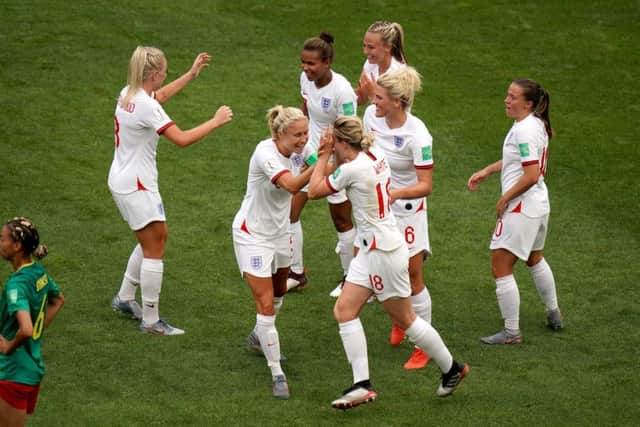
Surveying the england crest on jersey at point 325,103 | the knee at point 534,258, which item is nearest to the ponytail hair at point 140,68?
the england crest on jersey at point 325,103

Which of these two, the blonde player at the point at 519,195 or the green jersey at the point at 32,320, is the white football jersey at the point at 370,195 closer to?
the blonde player at the point at 519,195

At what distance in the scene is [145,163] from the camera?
8.87m

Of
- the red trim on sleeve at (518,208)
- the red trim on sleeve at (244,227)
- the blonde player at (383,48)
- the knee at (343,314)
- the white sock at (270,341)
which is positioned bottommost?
the white sock at (270,341)

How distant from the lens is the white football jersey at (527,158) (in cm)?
866

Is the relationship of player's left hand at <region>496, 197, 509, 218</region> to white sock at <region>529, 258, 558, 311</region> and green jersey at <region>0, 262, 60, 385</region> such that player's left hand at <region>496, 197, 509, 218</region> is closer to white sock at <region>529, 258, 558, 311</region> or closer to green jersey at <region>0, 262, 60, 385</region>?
white sock at <region>529, 258, 558, 311</region>

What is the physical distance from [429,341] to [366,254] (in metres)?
0.74

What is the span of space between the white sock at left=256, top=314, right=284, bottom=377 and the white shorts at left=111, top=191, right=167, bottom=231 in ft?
4.57

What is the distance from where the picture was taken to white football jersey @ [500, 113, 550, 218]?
8656 mm

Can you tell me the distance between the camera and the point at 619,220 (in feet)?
38.1

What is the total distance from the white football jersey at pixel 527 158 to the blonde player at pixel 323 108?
164cm

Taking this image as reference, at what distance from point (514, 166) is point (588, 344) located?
154 cm

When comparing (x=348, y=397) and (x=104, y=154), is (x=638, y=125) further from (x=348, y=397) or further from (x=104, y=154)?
(x=348, y=397)

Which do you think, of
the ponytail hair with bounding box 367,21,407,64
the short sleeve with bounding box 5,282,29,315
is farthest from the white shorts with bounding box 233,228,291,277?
the ponytail hair with bounding box 367,21,407,64

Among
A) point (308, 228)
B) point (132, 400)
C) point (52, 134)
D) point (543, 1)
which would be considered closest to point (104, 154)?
point (52, 134)
